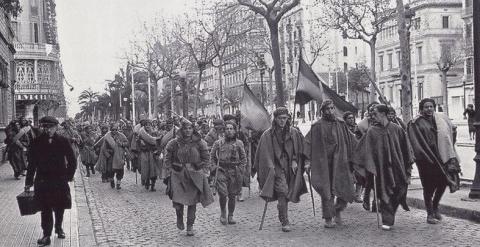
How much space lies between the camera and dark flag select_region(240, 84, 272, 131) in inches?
523

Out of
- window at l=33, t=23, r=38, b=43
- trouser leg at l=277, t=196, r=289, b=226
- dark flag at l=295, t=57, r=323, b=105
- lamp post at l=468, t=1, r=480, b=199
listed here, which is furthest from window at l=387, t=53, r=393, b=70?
trouser leg at l=277, t=196, r=289, b=226

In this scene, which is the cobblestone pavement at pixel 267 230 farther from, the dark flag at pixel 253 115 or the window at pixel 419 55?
the window at pixel 419 55

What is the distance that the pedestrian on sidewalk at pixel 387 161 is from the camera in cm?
874

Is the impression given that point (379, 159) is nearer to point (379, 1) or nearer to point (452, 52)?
point (379, 1)

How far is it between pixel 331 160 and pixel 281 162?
720mm

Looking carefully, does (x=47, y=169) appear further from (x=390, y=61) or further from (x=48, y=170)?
(x=390, y=61)

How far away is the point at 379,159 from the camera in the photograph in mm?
8875

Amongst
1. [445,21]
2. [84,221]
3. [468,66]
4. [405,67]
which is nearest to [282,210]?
[84,221]

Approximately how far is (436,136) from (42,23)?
5166 centimetres

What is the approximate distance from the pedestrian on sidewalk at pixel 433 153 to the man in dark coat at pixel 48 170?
15.1ft

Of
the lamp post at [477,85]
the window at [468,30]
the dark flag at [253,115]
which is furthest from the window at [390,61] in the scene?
the lamp post at [477,85]

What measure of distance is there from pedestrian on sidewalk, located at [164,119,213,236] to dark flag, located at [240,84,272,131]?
4279 mm

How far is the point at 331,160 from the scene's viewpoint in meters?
9.29

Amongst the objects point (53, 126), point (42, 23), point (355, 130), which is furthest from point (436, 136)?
point (42, 23)
